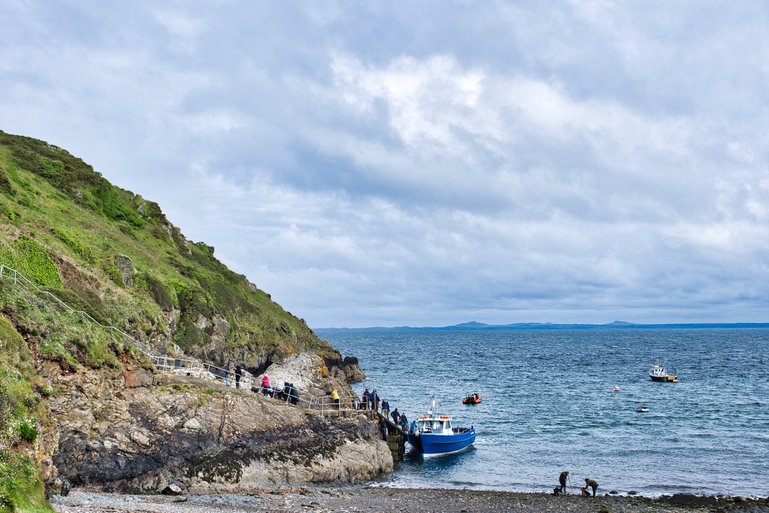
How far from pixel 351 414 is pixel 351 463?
157 inches

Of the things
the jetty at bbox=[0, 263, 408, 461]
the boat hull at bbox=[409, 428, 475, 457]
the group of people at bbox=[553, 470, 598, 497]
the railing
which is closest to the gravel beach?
the group of people at bbox=[553, 470, 598, 497]

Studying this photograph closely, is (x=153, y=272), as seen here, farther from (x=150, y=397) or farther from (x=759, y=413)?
(x=759, y=413)

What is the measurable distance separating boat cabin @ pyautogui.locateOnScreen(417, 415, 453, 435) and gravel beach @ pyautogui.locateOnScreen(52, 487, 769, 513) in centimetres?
1131

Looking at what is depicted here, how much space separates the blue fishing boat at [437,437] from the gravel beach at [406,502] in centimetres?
1013

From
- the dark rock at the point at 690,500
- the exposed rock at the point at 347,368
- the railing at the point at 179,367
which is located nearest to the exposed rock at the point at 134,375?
the railing at the point at 179,367

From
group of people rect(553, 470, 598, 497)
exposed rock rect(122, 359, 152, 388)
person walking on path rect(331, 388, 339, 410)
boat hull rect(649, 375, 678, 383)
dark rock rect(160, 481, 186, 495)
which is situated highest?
exposed rock rect(122, 359, 152, 388)

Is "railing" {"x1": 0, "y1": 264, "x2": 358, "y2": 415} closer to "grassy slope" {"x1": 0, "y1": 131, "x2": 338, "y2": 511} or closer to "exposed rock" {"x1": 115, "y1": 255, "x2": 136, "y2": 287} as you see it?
"grassy slope" {"x1": 0, "y1": 131, "x2": 338, "y2": 511}

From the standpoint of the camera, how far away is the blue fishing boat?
44.8 m

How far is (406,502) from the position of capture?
30578mm

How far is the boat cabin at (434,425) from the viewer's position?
46000 mm

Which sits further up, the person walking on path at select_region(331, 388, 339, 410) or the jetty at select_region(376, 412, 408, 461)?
the person walking on path at select_region(331, 388, 339, 410)

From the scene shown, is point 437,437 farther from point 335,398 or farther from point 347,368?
point 347,368

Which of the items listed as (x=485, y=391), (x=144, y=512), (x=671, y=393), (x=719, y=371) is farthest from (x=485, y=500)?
(x=719, y=371)

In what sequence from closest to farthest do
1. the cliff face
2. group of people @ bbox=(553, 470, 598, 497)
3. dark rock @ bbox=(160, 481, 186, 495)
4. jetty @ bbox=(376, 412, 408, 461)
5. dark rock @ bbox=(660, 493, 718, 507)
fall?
1. the cliff face
2. dark rock @ bbox=(160, 481, 186, 495)
3. dark rock @ bbox=(660, 493, 718, 507)
4. group of people @ bbox=(553, 470, 598, 497)
5. jetty @ bbox=(376, 412, 408, 461)
